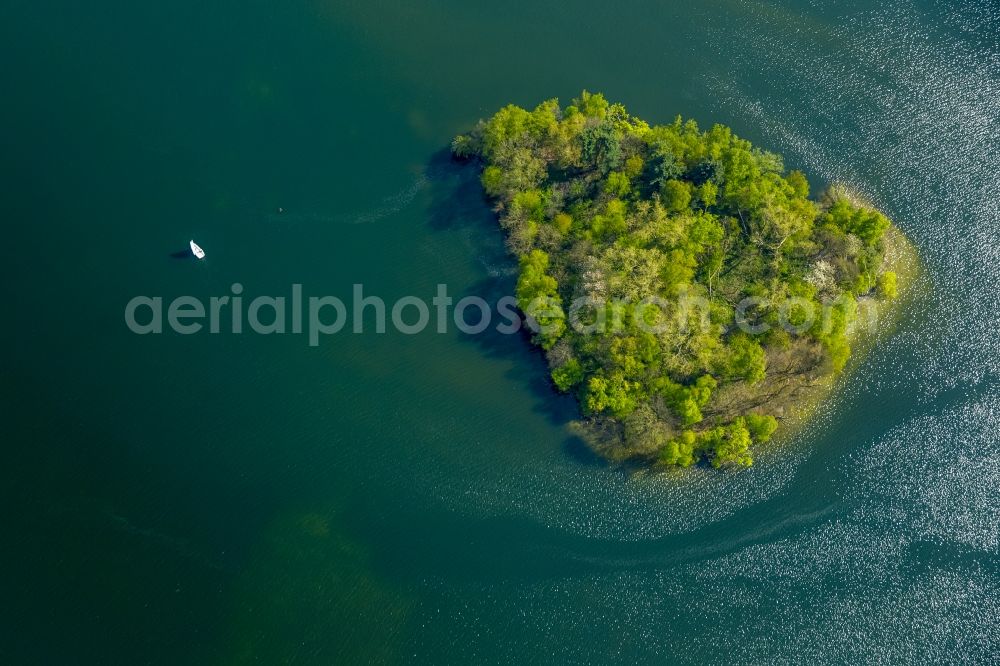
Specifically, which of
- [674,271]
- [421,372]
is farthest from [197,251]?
[674,271]

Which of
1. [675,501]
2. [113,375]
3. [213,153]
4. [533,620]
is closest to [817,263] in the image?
[675,501]

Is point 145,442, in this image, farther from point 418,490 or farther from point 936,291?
point 936,291

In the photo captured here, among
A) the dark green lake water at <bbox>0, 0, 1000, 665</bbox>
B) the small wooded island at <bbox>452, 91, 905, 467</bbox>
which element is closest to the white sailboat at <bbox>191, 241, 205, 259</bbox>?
the dark green lake water at <bbox>0, 0, 1000, 665</bbox>

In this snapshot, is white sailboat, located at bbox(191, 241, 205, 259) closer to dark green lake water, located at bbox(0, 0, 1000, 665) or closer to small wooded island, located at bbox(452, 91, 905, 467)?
dark green lake water, located at bbox(0, 0, 1000, 665)

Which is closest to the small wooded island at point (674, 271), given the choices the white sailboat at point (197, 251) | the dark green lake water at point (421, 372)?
the dark green lake water at point (421, 372)

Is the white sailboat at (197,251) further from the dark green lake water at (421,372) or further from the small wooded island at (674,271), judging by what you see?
the small wooded island at (674,271)

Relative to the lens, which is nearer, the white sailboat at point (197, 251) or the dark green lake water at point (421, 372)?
the dark green lake water at point (421, 372)
